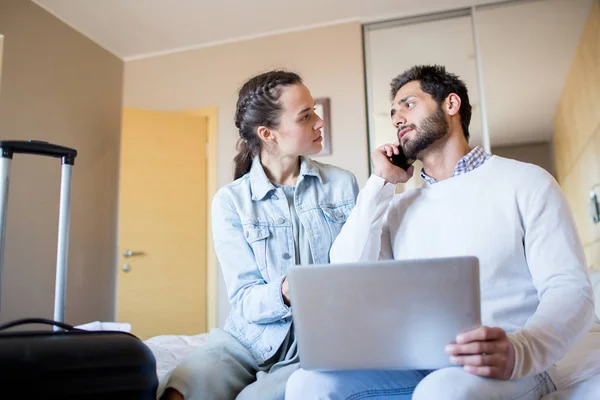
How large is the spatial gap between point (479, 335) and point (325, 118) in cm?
278

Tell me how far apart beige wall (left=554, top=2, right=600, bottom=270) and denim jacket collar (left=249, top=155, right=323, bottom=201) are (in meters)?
1.66

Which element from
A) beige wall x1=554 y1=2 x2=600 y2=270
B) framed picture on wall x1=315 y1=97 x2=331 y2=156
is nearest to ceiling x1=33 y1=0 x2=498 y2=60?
framed picture on wall x1=315 y1=97 x2=331 y2=156

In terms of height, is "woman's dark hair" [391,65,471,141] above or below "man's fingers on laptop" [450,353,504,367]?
above

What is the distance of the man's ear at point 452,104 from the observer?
148 cm

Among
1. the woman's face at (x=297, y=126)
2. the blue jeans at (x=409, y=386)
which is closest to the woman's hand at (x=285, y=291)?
the blue jeans at (x=409, y=386)

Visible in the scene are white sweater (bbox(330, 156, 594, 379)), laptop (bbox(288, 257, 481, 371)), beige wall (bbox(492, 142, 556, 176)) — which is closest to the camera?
laptop (bbox(288, 257, 481, 371))

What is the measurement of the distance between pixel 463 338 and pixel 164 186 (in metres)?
3.07

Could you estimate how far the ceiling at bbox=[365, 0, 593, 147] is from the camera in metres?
3.08

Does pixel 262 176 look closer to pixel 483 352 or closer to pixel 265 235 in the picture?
pixel 265 235

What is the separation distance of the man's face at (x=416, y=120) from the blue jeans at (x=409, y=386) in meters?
0.64

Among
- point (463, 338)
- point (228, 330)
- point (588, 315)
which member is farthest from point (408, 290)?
point (228, 330)

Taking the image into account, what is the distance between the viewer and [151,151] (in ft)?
12.0

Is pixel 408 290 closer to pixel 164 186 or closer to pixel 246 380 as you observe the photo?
pixel 246 380

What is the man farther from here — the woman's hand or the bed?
the woman's hand
